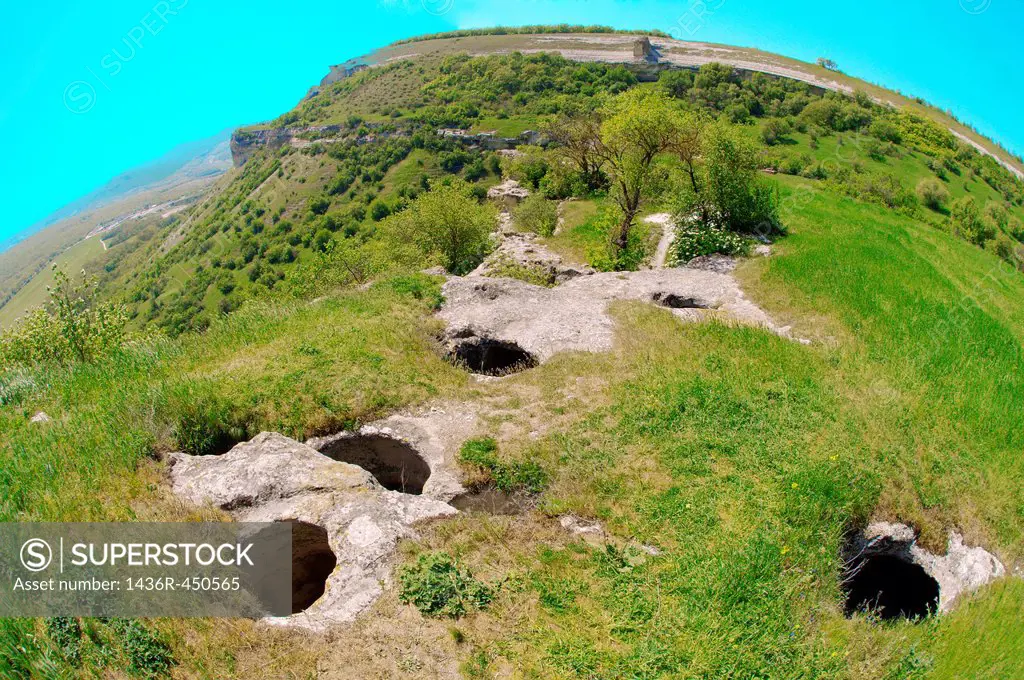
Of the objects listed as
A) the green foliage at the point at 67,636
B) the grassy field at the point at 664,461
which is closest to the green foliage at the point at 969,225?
the grassy field at the point at 664,461

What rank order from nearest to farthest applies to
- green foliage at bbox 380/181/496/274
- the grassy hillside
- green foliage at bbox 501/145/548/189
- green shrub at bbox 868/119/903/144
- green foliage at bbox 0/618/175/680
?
green foliage at bbox 0/618/175/680 → the grassy hillside → green foliage at bbox 380/181/496/274 → green foliage at bbox 501/145/548/189 → green shrub at bbox 868/119/903/144

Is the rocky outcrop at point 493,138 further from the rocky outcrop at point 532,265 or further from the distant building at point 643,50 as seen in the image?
the rocky outcrop at point 532,265

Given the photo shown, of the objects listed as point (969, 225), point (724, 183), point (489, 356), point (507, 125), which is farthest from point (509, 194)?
point (507, 125)

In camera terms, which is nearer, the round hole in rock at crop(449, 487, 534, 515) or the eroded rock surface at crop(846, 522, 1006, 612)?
the eroded rock surface at crop(846, 522, 1006, 612)

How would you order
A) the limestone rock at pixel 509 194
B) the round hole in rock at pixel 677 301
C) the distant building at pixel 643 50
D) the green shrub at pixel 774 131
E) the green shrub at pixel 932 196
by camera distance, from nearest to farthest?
the round hole in rock at pixel 677 301, the limestone rock at pixel 509 194, the green shrub at pixel 932 196, the green shrub at pixel 774 131, the distant building at pixel 643 50

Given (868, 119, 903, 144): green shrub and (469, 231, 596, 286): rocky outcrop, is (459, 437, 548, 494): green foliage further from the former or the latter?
(868, 119, 903, 144): green shrub

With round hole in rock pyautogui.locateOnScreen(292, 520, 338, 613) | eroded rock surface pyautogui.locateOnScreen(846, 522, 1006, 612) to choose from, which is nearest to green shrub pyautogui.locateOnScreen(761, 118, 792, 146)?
eroded rock surface pyautogui.locateOnScreen(846, 522, 1006, 612)
